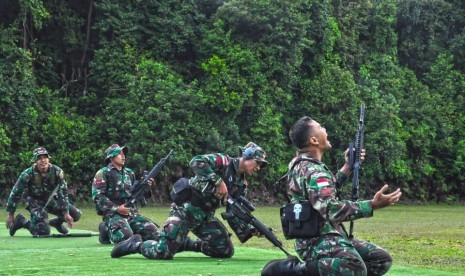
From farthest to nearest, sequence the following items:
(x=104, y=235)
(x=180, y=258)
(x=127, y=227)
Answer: (x=104, y=235) < (x=127, y=227) < (x=180, y=258)

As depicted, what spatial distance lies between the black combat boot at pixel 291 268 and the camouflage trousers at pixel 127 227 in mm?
5852

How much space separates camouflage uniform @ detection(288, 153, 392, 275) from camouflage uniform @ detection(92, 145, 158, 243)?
636cm

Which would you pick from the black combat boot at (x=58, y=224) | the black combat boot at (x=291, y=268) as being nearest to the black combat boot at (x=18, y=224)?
the black combat boot at (x=58, y=224)

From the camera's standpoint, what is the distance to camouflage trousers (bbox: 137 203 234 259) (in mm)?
11750

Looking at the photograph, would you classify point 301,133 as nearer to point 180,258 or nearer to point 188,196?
point 188,196

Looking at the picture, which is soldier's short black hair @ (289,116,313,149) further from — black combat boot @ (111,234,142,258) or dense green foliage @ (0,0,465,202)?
dense green foliage @ (0,0,465,202)

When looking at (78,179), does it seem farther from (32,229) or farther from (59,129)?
(32,229)

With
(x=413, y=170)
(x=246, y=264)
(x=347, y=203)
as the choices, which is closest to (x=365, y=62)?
(x=413, y=170)

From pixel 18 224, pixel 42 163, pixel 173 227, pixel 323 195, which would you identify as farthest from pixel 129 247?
pixel 18 224

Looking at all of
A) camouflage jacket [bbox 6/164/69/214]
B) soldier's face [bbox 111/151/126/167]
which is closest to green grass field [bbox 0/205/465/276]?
camouflage jacket [bbox 6/164/69/214]

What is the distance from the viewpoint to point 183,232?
11.8m

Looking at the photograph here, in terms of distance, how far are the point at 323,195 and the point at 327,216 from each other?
17 cm

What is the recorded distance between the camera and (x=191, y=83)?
38250mm

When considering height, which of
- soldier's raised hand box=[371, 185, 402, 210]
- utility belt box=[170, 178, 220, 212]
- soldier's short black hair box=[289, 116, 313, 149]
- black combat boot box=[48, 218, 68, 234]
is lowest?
black combat boot box=[48, 218, 68, 234]
